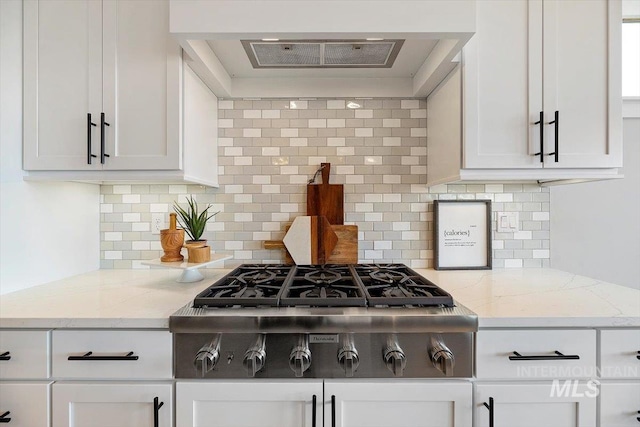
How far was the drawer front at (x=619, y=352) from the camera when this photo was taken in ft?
3.61

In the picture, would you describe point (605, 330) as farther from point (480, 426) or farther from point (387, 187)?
point (387, 187)

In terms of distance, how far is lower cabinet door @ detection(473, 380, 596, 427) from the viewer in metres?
1.09

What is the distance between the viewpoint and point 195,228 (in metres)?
1.60

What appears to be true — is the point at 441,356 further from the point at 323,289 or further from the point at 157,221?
the point at 157,221

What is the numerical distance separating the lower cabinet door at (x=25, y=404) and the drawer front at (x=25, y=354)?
30mm

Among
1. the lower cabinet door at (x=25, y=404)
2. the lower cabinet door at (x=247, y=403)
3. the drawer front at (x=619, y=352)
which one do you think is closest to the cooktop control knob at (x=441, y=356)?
the lower cabinet door at (x=247, y=403)

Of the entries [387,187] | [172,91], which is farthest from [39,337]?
[387,187]


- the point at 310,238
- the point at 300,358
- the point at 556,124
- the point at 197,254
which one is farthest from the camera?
the point at 310,238

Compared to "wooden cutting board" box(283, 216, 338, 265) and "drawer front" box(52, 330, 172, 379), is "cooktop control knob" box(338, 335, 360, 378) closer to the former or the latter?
"drawer front" box(52, 330, 172, 379)

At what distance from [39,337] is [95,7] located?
4.19 feet

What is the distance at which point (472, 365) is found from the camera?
3.57 ft

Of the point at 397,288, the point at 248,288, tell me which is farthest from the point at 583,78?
the point at 248,288

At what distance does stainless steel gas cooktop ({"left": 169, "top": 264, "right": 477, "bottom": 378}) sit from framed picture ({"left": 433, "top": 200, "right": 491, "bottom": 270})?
71 centimetres

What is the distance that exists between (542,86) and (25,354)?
2132 millimetres
